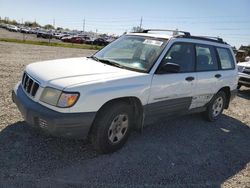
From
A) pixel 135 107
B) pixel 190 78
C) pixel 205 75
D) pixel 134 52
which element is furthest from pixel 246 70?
pixel 135 107

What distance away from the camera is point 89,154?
3.84 metres

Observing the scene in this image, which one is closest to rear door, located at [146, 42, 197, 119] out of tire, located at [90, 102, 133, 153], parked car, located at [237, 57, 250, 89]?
tire, located at [90, 102, 133, 153]

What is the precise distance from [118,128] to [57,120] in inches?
40.0

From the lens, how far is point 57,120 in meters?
3.21

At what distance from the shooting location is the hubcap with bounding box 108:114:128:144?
3.79 m

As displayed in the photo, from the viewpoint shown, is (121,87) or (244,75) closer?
(121,87)

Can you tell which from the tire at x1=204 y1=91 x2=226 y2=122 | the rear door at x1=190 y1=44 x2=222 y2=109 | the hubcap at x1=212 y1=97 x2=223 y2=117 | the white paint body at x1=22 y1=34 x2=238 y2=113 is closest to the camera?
the white paint body at x1=22 y1=34 x2=238 y2=113

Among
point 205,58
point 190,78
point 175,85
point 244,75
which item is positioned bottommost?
point 244,75

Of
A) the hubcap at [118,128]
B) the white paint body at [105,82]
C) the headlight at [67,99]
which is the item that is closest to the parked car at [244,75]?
the white paint body at [105,82]

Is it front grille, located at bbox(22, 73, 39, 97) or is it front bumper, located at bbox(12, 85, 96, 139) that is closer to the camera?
front bumper, located at bbox(12, 85, 96, 139)

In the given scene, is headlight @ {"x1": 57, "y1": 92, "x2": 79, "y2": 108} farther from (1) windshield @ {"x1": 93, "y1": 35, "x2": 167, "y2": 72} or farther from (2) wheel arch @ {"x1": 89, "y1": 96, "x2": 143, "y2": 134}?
(1) windshield @ {"x1": 93, "y1": 35, "x2": 167, "y2": 72}

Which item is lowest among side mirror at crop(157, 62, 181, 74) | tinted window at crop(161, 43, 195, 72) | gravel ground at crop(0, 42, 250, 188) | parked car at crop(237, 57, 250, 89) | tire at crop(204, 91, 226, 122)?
gravel ground at crop(0, 42, 250, 188)

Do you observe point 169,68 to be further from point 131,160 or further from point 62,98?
point 62,98

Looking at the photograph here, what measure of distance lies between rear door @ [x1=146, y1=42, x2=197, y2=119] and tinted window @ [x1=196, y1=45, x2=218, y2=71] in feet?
0.66
